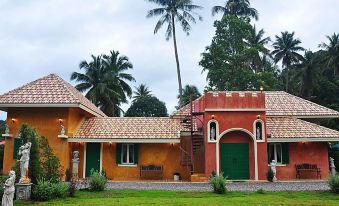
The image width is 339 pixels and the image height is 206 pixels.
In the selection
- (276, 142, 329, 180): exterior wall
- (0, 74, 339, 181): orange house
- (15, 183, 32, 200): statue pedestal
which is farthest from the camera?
(276, 142, 329, 180): exterior wall

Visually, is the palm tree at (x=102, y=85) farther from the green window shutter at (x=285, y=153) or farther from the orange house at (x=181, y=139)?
the green window shutter at (x=285, y=153)

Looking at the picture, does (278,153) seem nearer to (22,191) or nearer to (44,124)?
(44,124)

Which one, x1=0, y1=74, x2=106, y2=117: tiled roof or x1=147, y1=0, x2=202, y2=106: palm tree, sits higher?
x1=147, y1=0, x2=202, y2=106: palm tree

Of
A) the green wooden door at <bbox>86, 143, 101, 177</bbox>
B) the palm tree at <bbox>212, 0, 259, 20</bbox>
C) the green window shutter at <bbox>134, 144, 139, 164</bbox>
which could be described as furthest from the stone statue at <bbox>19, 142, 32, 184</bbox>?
the palm tree at <bbox>212, 0, 259, 20</bbox>

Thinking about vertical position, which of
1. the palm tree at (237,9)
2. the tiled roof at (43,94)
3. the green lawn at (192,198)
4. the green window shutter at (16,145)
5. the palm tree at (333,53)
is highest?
the palm tree at (237,9)

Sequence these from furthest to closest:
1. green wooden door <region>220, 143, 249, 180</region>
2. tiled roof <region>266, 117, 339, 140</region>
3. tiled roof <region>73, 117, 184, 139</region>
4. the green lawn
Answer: tiled roof <region>73, 117, 184, 139</region>, tiled roof <region>266, 117, 339, 140</region>, green wooden door <region>220, 143, 249, 180</region>, the green lawn

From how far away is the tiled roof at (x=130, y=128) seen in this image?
21.9 metres

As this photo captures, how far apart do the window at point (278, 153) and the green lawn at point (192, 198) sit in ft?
22.9

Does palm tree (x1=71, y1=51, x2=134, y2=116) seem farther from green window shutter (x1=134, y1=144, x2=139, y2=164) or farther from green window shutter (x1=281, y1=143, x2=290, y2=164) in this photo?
green window shutter (x1=281, y1=143, x2=290, y2=164)

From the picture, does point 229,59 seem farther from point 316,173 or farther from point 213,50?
point 316,173

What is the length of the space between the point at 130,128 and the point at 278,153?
858 cm

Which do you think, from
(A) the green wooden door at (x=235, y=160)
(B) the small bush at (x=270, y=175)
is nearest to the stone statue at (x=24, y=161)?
(A) the green wooden door at (x=235, y=160)

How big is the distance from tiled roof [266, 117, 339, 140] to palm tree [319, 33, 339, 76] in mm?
24353

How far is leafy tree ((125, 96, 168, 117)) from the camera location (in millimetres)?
41312
